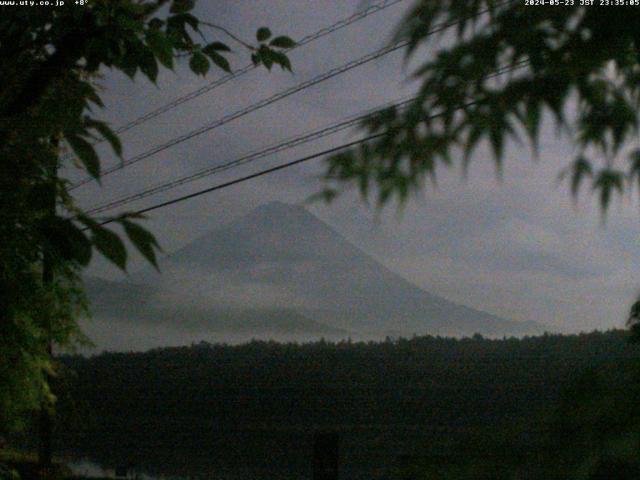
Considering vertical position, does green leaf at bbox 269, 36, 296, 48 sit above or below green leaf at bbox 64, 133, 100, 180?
above

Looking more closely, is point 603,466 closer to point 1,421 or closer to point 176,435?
point 1,421

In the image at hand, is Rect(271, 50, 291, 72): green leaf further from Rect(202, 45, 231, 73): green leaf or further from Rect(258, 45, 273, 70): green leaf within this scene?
Rect(202, 45, 231, 73): green leaf

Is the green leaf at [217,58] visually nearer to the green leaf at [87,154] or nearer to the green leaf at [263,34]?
the green leaf at [263,34]

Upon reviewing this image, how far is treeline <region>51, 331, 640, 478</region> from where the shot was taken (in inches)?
40.0

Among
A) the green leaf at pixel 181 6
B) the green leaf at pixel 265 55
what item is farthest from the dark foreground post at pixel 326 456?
the green leaf at pixel 181 6

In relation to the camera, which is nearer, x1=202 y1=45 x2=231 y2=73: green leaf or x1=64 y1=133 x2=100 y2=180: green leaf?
x1=64 y1=133 x2=100 y2=180: green leaf

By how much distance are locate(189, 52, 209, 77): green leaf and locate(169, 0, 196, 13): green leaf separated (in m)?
0.21

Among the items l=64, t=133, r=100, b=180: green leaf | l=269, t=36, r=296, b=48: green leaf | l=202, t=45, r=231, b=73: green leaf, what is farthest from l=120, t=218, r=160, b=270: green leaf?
l=269, t=36, r=296, b=48: green leaf

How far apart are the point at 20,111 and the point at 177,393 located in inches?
2024

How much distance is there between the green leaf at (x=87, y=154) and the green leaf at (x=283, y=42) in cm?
156

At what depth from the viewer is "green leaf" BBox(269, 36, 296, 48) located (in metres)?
3.33

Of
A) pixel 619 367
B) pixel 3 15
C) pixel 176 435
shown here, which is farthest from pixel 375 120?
pixel 176 435

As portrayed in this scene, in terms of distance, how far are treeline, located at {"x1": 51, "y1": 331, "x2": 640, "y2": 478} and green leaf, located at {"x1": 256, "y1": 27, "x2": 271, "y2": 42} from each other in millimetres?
2725

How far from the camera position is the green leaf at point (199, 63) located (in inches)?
129
